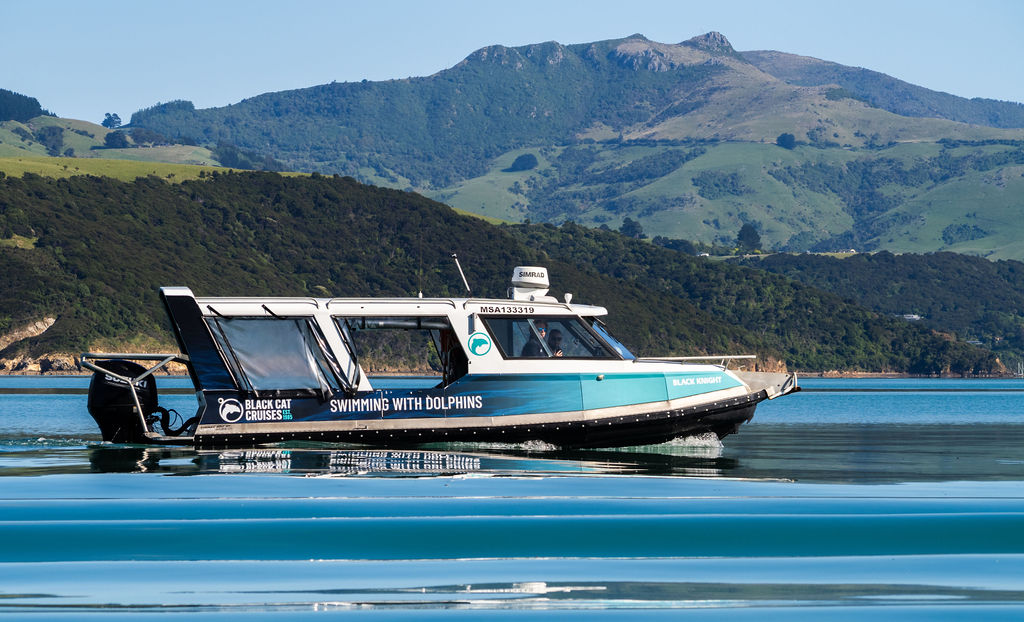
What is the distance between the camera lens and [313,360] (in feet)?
64.5

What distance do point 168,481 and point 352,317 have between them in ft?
14.6

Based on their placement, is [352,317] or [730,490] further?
[352,317]

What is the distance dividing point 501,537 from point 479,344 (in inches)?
314

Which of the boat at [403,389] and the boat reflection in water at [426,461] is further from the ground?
the boat at [403,389]

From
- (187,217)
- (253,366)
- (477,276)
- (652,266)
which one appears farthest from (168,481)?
(652,266)

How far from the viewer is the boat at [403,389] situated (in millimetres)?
19406

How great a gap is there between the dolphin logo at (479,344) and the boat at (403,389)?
0.02 metres

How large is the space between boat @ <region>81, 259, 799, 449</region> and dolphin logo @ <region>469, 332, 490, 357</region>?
2 centimetres

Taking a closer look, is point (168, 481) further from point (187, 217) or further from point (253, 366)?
point (187, 217)

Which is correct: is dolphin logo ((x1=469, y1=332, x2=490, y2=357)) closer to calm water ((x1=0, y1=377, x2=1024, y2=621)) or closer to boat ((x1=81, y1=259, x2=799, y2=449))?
boat ((x1=81, y1=259, x2=799, y2=449))

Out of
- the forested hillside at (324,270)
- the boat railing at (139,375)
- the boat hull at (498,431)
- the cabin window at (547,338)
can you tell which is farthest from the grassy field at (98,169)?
the cabin window at (547,338)

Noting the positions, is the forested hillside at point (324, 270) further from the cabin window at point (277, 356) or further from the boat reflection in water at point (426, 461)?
the cabin window at point (277, 356)

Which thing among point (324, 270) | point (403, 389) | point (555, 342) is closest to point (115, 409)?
point (403, 389)

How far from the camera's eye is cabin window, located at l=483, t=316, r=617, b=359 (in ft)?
65.9
